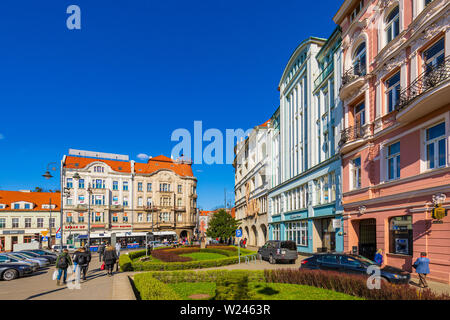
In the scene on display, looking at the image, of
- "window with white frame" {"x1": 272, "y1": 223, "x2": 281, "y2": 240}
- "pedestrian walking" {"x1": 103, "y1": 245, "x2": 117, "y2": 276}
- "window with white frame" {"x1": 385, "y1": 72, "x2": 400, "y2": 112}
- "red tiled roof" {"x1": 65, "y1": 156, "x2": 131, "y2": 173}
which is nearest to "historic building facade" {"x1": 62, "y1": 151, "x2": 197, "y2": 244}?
"red tiled roof" {"x1": 65, "y1": 156, "x2": 131, "y2": 173}

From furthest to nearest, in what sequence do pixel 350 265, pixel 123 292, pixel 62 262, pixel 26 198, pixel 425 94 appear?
pixel 26 198, pixel 62 262, pixel 425 94, pixel 350 265, pixel 123 292

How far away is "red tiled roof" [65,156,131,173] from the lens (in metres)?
61.6

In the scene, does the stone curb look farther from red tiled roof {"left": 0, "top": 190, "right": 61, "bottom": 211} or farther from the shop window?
red tiled roof {"left": 0, "top": 190, "right": 61, "bottom": 211}

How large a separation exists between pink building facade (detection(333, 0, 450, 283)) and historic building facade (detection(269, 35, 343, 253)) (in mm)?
2188

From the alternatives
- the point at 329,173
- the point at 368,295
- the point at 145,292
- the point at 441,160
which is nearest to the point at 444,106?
the point at 441,160

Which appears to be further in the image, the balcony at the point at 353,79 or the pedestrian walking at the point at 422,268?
the balcony at the point at 353,79

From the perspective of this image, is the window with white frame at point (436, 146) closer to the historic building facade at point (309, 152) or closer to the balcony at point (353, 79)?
the balcony at point (353, 79)

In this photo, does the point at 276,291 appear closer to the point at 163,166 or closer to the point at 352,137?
the point at 352,137

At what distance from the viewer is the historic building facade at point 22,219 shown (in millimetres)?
55031

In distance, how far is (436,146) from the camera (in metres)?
14.8

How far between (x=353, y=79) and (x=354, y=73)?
4.21 ft

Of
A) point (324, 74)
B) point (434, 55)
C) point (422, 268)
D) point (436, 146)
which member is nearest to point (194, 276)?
point (422, 268)

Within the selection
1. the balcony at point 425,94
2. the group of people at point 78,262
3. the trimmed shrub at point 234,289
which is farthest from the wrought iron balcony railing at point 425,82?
the group of people at point 78,262

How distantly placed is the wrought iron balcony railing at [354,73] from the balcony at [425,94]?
16.5ft
